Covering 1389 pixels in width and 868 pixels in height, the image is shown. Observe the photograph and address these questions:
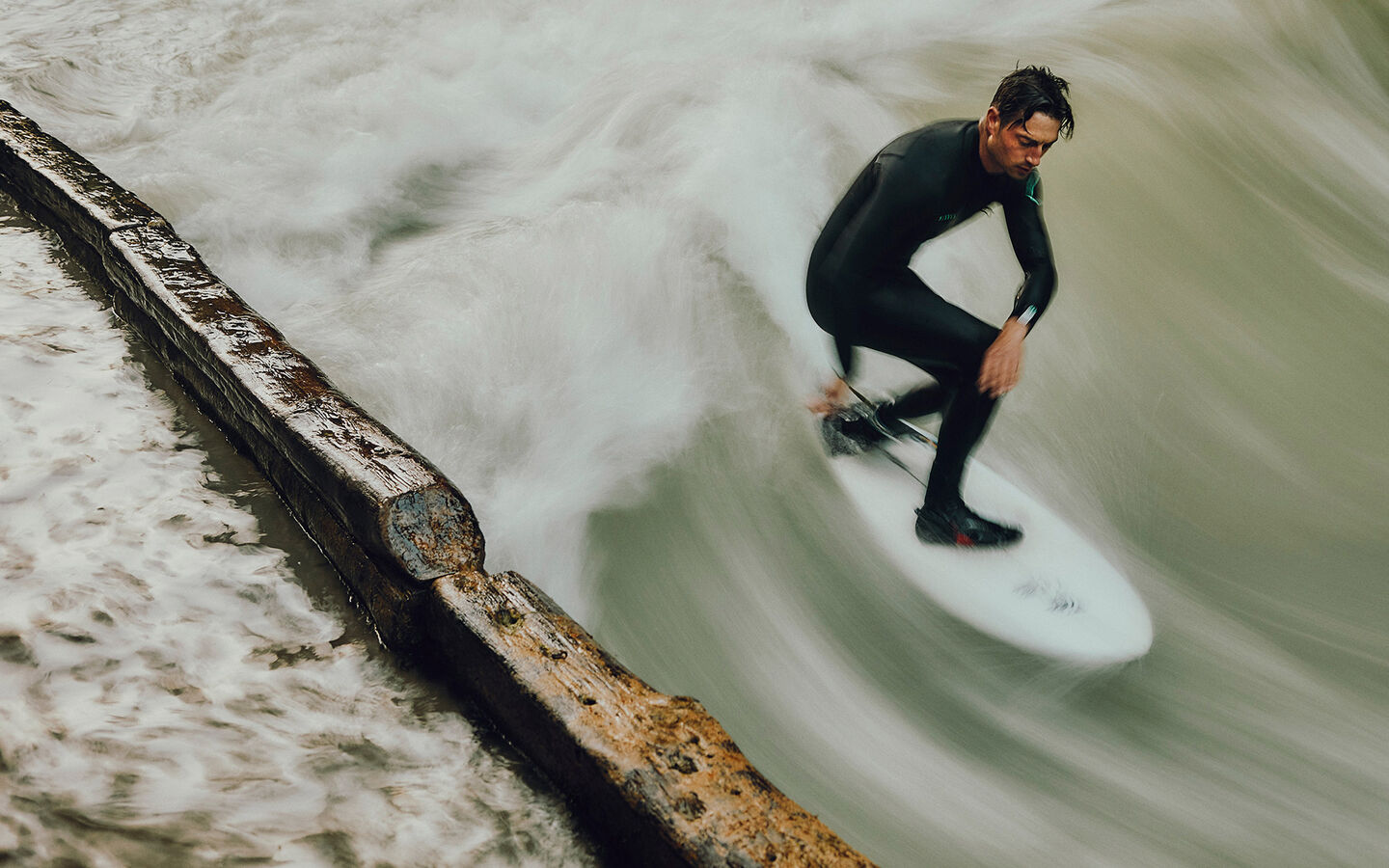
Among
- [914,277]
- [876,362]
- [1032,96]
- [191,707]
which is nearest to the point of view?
[191,707]

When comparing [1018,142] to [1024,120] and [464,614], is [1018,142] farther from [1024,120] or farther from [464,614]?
[464,614]

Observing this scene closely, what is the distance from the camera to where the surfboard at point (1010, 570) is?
2830 mm

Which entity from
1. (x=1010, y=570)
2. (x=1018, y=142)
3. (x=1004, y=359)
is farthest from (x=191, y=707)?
(x=1010, y=570)

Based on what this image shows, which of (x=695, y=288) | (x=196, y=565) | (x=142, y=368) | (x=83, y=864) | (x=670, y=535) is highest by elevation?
(x=695, y=288)

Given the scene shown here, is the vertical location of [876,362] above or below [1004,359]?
above

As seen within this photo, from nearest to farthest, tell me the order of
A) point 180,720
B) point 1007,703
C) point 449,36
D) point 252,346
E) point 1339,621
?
point 180,720, point 252,346, point 1007,703, point 1339,621, point 449,36

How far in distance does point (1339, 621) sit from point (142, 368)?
3893 millimetres

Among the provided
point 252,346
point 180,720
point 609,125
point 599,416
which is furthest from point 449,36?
point 180,720

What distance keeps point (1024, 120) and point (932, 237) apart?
1.47 ft

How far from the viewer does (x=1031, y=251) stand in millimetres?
2307

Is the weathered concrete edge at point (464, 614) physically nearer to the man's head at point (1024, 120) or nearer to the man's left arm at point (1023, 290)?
the man's left arm at point (1023, 290)

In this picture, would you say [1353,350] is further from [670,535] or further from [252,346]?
[252,346]

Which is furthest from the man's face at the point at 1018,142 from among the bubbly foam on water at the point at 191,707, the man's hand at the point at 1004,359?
the bubbly foam on water at the point at 191,707

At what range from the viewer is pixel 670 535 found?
3.17m
